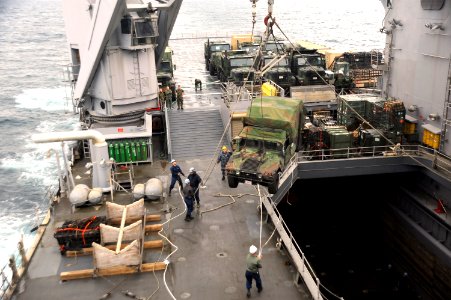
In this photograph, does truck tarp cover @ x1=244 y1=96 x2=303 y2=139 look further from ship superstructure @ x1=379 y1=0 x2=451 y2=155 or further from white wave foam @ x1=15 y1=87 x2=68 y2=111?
white wave foam @ x1=15 y1=87 x2=68 y2=111

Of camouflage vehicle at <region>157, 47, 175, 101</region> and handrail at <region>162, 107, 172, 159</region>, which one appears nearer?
handrail at <region>162, 107, 172, 159</region>

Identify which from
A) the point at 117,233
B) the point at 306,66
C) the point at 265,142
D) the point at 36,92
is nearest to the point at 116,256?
the point at 117,233

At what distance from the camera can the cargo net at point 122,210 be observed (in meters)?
18.7

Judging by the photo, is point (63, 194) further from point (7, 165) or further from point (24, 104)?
point (24, 104)

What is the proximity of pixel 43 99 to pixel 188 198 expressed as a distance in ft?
155

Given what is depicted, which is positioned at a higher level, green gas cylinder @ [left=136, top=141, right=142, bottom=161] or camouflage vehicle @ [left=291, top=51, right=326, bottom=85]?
camouflage vehicle @ [left=291, top=51, right=326, bottom=85]

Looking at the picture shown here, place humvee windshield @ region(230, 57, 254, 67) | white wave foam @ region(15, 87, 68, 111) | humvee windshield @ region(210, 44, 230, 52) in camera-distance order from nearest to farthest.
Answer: humvee windshield @ region(230, 57, 254, 67)
humvee windshield @ region(210, 44, 230, 52)
white wave foam @ region(15, 87, 68, 111)

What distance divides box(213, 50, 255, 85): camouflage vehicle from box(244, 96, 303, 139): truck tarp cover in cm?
1705

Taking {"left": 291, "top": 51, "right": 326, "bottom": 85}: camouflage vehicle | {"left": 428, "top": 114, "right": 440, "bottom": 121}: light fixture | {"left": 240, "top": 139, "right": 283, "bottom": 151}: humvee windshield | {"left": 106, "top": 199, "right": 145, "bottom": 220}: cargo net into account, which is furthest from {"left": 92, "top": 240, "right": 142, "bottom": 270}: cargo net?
{"left": 291, "top": 51, "right": 326, "bottom": 85}: camouflage vehicle

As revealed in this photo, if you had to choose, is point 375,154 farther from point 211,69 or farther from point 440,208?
point 211,69

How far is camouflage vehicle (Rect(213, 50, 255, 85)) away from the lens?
3644cm

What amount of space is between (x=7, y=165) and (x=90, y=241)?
2654 centimetres

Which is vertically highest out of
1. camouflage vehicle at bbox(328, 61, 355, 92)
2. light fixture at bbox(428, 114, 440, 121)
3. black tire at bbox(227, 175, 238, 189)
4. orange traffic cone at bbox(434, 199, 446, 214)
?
camouflage vehicle at bbox(328, 61, 355, 92)

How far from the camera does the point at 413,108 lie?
27188mm
